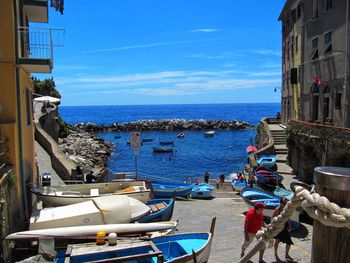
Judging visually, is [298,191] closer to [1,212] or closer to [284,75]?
[1,212]

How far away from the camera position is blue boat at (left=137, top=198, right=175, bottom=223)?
13727 mm

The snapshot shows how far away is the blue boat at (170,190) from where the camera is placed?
840 inches

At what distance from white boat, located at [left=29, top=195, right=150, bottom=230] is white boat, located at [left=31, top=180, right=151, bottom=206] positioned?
5.79 feet

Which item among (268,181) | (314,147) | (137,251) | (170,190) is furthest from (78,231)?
(314,147)

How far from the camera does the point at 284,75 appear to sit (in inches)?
1876

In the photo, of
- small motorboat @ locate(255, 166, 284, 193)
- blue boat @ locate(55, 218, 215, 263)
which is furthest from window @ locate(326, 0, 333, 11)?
blue boat @ locate(55, 218, 215, 263)

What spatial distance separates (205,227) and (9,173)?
7.44 metres

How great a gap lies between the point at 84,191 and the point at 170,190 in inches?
251

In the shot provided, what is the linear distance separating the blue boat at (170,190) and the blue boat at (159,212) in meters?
5.50

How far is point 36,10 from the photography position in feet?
59.9

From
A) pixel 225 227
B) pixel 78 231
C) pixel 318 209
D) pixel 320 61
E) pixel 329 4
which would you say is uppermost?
pixel 329 4

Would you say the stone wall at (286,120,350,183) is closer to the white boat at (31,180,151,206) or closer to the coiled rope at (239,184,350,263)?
the white boat at (31,180,151,206)

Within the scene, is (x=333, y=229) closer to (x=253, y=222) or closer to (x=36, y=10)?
(x=253, y=222)

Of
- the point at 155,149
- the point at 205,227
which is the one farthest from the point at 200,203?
the point at 155,149
